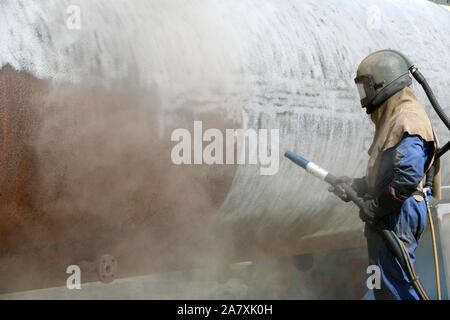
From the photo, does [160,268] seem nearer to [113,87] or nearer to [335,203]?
[113,87]

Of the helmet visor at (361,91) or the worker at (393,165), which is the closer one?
the worker at (393,165)

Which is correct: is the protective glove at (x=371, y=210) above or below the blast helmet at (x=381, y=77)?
below

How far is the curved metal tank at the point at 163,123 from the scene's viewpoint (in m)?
1.79

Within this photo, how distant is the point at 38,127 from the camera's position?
5.78 feet

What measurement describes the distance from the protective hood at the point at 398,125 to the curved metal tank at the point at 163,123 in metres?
0.27

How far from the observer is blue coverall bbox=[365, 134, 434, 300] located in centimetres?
216

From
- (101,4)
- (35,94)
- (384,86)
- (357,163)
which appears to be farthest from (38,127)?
(357,163)

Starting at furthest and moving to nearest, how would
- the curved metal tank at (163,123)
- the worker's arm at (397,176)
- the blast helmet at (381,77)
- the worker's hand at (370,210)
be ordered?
the blast helmet at (381,77) → the worker's hand at (370,210) → the worker's arm at (397,176) → the curved metal tank at (163,123)

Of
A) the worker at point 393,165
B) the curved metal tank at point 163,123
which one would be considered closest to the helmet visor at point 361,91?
the worker at point 393,165

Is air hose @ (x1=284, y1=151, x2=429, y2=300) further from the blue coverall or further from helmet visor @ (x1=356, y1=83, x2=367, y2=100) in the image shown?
helmet visor @ (x1=356, y1=83, x2=367, y2=100)

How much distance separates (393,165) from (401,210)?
0.27 metres

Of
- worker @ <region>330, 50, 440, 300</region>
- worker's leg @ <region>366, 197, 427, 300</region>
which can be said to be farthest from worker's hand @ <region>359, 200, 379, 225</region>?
worker's leg @ <region>366, 197, 427, 300</region>

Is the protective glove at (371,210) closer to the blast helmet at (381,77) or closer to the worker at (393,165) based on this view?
the worker at (393,165)
